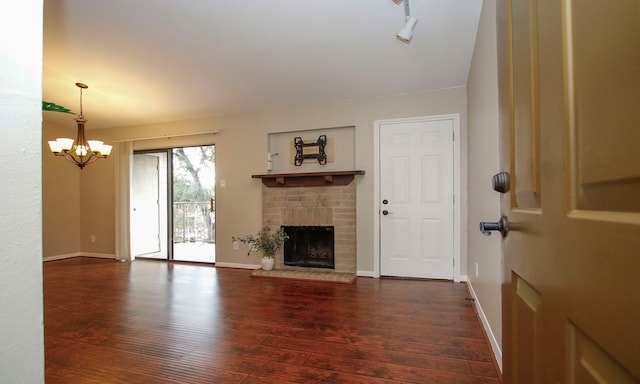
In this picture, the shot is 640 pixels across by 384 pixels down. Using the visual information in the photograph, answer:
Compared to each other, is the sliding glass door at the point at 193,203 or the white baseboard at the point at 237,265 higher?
the sliding glass door at the point at 193,203

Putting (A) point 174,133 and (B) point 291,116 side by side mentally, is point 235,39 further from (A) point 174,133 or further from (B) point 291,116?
(A) point 174,133

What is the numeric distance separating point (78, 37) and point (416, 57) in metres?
3.20

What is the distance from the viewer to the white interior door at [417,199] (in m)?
3.66

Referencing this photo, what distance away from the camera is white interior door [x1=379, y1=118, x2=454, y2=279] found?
3662mm

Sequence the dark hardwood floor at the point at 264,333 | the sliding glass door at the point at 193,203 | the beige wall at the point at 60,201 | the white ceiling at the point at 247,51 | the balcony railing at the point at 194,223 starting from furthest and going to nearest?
1. the balcony railing at the point at 194,223
2. the beige wall at the point at 60,201
3. the sliding glass door at the point at 193,203
4. the white ceiling at the point at 247,51
5. the dark hardwood floor at the point at 264,333

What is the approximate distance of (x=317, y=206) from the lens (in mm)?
4184

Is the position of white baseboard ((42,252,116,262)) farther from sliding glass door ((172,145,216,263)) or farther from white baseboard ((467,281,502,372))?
white baseboard ((467,281,502,372))

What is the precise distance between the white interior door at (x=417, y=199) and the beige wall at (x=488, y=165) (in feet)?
3.13

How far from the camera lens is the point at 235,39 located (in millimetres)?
2672

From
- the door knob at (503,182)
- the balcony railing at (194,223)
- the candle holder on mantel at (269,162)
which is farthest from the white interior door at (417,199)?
the balcony railing at (194,223)

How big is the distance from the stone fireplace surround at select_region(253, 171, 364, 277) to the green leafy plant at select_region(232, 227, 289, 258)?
0.36ft

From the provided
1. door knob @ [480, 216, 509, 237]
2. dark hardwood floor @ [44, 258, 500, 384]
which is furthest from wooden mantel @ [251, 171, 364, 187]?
door knob @ [480, 216, 509, 237]

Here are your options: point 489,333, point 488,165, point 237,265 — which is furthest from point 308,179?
point 489,333

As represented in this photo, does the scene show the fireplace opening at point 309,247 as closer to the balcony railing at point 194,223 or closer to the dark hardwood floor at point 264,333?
the dark hardwood floor at point 264,333
